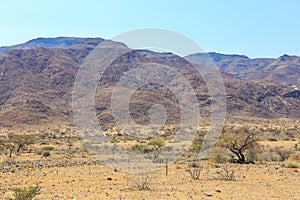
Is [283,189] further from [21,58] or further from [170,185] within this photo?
[21,58]

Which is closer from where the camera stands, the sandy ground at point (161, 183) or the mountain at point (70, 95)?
the sandy ground at point (161, 183)

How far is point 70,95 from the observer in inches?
3401

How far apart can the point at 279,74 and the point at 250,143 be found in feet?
507

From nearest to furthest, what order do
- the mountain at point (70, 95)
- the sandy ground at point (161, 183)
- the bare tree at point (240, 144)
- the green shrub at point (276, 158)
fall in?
the sandy ground at point (161, 183) < the bare tree at point (240, 144) < the green shrub at point (276, 158) < the mountain at point (70, 95)

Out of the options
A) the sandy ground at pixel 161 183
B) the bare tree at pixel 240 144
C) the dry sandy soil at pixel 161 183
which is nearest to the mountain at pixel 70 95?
the bare tree at pixel 240 144

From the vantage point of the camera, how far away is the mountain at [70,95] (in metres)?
73.8

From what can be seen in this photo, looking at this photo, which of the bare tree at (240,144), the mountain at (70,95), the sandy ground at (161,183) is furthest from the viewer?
the mountain at (70,95)

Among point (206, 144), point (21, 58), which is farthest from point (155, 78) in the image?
point (206, 144)

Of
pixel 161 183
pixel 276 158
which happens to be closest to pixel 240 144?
pixel 276 158

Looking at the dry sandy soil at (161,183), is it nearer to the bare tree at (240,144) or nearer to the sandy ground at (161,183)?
the sandy ground at (161,183)

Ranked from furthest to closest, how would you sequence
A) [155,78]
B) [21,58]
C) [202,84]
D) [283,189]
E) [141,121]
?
1. [21,58]
2. [202,84]
3. [155,78]
4. [141,121]
5. [283,189]

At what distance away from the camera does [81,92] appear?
78.1 metres

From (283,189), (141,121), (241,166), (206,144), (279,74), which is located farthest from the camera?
(279,74)

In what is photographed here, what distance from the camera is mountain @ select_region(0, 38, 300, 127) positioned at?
73750 mm
